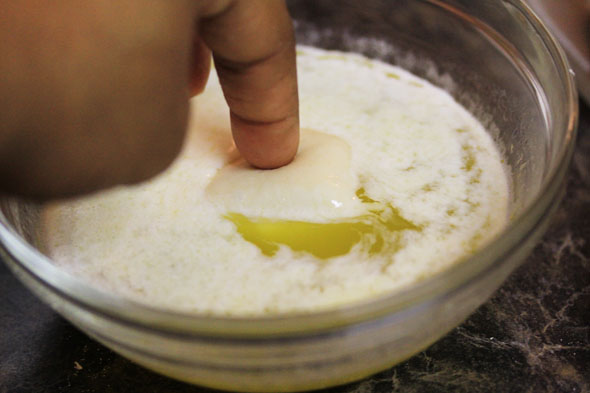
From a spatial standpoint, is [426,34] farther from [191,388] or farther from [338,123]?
[191,388]

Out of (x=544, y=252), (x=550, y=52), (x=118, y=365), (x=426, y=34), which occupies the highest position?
(x=550, y=52)

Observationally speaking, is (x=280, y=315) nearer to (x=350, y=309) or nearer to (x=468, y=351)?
(x=350, y=309)

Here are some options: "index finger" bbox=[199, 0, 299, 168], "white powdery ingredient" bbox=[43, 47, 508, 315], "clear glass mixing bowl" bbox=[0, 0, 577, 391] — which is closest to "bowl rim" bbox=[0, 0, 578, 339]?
"clear glass mixing bowl" bbox=[0, 0, 577, 391]

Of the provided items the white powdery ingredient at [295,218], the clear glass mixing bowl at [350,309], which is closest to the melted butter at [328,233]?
the white powdery ingredient at [295,218]

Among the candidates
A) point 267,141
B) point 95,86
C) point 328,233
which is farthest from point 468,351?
point 95,86

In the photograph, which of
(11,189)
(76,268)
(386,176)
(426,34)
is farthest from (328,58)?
(11,189)

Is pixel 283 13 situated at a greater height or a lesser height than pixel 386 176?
greater

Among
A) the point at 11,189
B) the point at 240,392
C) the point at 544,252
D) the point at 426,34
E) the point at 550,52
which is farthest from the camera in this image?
the point at 426,34
